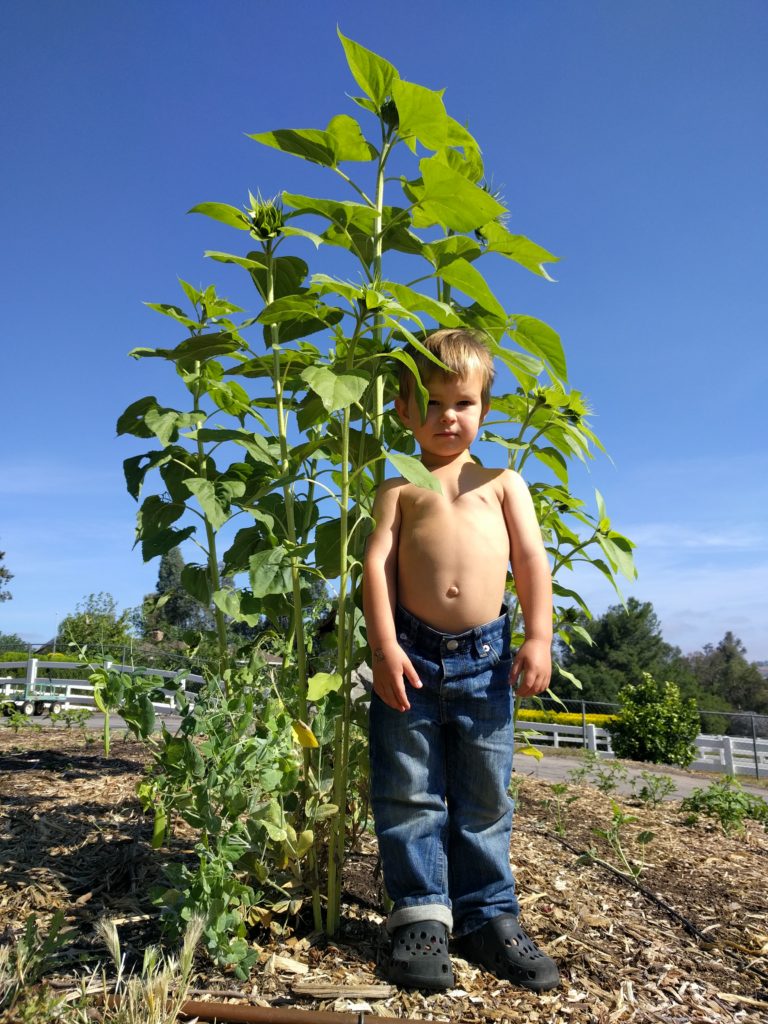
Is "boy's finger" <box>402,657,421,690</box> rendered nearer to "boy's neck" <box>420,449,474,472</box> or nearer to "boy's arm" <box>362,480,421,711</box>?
"boy's arm" <box>362,480,421,711</box>

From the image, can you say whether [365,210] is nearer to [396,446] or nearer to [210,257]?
[210,257]

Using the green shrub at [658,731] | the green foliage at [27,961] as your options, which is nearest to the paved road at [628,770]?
the green shrub at [658,731]

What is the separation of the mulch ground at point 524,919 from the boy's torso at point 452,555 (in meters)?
0.86

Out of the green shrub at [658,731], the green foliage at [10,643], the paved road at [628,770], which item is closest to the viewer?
the paved road at [628,770]

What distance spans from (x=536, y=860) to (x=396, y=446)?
5.23 feet

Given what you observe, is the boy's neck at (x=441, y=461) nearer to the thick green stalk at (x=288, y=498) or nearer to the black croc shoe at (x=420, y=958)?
the thick green stalk at (x=288, y=498)

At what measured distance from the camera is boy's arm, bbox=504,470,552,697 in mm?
2020

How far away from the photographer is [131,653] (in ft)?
7.43

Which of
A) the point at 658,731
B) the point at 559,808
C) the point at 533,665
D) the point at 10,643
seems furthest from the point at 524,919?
the point at 10,643

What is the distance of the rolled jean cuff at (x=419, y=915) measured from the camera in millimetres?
1850

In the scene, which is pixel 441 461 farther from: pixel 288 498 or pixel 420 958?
pixel 420 958

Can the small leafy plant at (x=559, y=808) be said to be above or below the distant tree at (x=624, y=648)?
below

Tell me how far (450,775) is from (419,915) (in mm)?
353

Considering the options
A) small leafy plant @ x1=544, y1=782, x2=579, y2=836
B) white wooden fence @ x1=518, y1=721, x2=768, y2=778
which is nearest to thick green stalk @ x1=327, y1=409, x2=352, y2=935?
small leafy plant @ x1=544, y1=782, x2=579, y2=836
